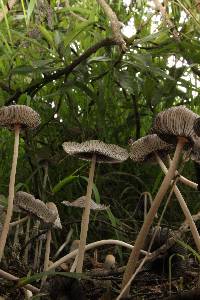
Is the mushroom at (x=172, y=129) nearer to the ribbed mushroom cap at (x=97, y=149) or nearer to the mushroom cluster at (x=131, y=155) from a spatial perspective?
the mushroom cluster at (x=131, y=155)

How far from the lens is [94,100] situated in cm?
185

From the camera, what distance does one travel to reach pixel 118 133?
2.13 m

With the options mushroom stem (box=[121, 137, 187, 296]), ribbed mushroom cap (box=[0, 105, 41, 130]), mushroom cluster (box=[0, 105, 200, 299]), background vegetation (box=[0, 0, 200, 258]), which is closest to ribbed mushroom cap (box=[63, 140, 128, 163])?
mushroom cluster (box=[0, 105, 200, 299])

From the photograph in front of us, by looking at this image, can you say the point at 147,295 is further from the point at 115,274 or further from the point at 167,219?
the point at 167,219

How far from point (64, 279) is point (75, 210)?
2.91ft

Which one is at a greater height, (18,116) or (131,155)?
(18,116)

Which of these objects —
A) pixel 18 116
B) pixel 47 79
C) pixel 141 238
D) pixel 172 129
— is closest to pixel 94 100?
pixel 47 79

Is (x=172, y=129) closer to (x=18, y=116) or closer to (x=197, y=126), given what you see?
(x=197, y=126)

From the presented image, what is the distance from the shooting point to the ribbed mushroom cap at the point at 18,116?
4.53ft

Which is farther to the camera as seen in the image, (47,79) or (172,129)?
(47,79)

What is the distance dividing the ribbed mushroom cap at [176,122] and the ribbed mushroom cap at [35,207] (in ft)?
1.46

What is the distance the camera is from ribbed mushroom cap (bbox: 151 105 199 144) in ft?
3.84

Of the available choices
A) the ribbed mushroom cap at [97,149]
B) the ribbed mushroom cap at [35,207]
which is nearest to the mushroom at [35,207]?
the ribbed mushroom cap at [35,207]

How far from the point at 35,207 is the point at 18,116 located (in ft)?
0.92
